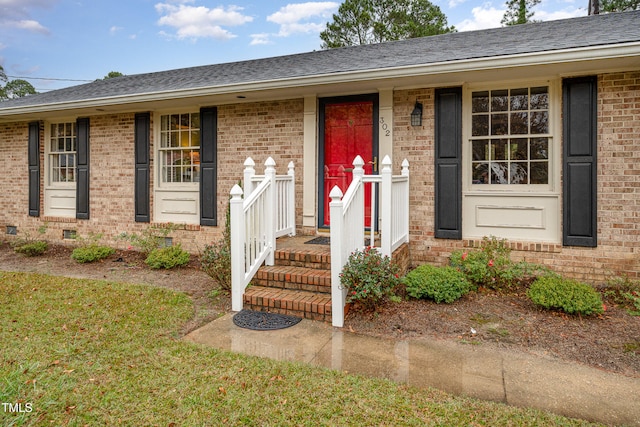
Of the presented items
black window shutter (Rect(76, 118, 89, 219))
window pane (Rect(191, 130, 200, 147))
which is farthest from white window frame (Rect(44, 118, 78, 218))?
window pane (Rect(191, 130, 200, 147))

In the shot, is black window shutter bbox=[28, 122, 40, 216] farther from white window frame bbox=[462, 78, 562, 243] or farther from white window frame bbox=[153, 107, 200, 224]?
white window frame bbox=[462, 78, 562, 243]

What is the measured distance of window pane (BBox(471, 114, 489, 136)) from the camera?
5461 millimetres

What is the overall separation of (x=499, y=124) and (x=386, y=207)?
92.2 inches

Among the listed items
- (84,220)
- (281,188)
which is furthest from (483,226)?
(84,220)

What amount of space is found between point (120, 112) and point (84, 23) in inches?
494

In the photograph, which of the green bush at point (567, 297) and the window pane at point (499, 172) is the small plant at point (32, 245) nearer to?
the window pane at point (499, 172)

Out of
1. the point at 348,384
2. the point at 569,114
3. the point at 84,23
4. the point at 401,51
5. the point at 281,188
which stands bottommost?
the point at 348,384

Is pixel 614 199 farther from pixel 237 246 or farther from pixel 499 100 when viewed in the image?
pixel 237 246

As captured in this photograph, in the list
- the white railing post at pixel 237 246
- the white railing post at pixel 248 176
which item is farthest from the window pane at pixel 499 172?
the white railing post at pixel 237 246

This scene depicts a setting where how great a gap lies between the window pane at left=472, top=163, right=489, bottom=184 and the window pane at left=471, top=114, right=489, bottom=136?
0.44 m

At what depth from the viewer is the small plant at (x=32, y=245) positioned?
24.2ft

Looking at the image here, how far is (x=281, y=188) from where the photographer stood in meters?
5.43

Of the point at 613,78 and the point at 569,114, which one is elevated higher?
the point at 613,78

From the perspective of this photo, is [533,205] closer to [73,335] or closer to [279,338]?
[279,338]
